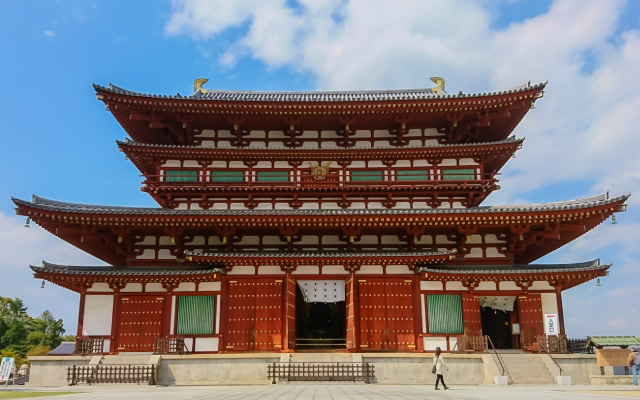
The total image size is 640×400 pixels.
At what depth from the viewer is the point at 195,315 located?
2295 centimetres

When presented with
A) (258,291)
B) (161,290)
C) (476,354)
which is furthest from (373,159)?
(161,290)

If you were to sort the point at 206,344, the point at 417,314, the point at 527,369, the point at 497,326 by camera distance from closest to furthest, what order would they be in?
the point at 527,369 < the point at 206,344 < the point at 417,314 < the point at 497,326

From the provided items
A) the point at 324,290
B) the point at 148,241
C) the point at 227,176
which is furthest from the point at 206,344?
the point at 227,176

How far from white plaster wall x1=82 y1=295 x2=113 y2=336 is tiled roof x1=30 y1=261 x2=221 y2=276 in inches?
55.2

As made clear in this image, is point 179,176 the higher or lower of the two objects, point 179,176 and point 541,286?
the higher

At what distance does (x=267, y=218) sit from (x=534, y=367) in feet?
43.6

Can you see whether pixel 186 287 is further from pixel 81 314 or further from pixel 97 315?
pixel 81 314

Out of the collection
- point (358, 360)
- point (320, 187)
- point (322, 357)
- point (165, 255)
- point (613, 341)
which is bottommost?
point (358, 360)

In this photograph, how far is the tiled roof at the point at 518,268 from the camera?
22.3 m

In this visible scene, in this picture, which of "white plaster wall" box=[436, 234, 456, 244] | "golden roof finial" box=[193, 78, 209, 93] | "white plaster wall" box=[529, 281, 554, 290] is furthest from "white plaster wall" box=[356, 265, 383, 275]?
"golden roof finial" box=[193, 78, 209, 93]

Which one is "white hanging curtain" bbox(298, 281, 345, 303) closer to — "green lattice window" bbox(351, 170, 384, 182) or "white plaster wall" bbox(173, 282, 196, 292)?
"white plaster wall" bbox(173, 282, 196, 292)

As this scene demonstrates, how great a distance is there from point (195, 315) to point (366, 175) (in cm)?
1132

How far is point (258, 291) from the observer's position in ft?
75.8

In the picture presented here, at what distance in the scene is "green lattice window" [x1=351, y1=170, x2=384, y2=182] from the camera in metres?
26.4
